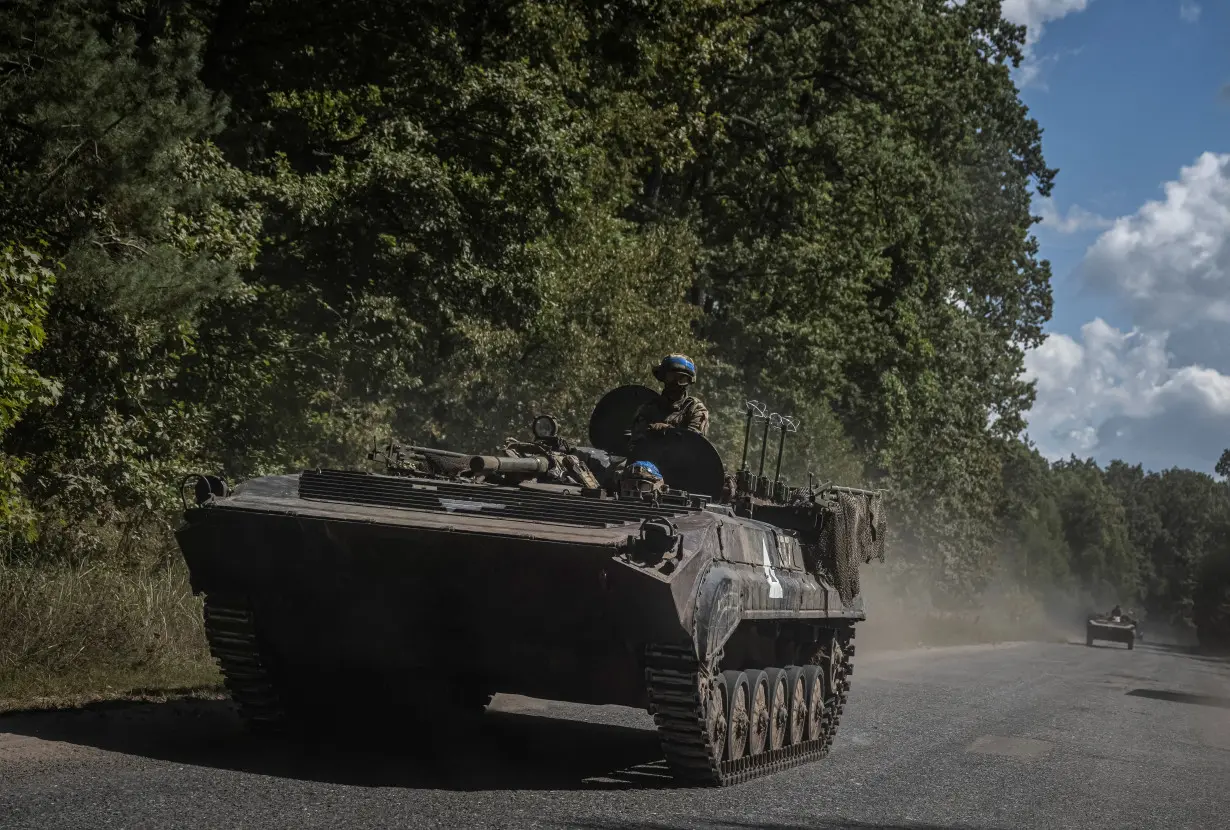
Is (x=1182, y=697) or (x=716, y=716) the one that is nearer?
(x=716, y=716)

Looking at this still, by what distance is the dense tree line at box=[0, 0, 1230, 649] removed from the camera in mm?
14875

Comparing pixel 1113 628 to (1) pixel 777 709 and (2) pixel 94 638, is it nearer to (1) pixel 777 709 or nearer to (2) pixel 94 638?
(1) pixel 777 709

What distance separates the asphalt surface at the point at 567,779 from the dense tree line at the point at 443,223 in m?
3.76

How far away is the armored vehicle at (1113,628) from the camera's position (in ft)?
216

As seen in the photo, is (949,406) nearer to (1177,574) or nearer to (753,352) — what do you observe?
(753,352)

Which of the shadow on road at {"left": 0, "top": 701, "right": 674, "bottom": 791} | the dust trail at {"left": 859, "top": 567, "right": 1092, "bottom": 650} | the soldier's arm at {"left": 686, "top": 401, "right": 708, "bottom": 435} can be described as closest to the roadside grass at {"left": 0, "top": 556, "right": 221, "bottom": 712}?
the shadow on road at {"left": 0, "top": 701, "right": 674, "bottom": 791}

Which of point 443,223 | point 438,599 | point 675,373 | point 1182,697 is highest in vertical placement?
point 443,223

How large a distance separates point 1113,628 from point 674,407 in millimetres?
56923

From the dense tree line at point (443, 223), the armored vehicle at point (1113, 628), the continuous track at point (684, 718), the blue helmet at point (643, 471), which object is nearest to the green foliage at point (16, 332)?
the dense tree line at point (443, 223)

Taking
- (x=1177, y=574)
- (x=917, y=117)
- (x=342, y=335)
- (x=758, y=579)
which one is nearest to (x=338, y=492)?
(x=758, y=579)

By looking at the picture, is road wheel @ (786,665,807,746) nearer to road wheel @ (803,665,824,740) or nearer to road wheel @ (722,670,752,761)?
road wheel @ (803,665,824,740)

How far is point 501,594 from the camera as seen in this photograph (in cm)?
996

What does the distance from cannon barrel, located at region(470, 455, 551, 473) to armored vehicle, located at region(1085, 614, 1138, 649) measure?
188ft

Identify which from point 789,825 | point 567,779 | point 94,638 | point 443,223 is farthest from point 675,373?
point 443,223
